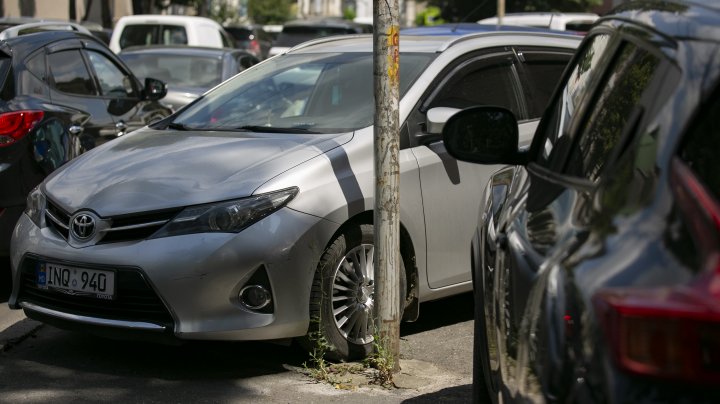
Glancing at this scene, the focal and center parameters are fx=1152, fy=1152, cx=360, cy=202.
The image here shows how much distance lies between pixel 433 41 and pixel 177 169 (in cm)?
176

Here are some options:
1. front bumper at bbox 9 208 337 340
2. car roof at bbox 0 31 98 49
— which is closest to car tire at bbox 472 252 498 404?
front bumper at bbox 9 208 337 340

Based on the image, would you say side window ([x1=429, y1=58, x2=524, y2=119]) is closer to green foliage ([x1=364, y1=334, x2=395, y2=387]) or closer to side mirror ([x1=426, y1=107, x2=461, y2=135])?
side mirror ([x1=426, y1=107, x2=461, y2=135])

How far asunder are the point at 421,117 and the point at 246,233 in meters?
1.34

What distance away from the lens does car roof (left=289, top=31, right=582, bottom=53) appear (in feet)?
20.5

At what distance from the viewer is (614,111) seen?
270 centimetres

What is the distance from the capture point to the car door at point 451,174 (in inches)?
224

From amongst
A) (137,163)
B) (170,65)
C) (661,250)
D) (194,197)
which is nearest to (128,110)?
(137,163)

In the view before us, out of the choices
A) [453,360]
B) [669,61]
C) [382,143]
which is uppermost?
[669,61]

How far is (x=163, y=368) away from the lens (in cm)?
543

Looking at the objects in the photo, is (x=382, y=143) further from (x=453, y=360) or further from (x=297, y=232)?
(x=453, y=360)

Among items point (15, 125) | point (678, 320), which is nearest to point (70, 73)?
point (15, 125)

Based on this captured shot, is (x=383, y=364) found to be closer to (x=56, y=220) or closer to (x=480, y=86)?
(x=56, y=220)

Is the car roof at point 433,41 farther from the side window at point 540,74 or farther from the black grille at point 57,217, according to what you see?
the black grille at point 57,217

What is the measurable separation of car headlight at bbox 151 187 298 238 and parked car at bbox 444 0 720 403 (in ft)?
5.85
